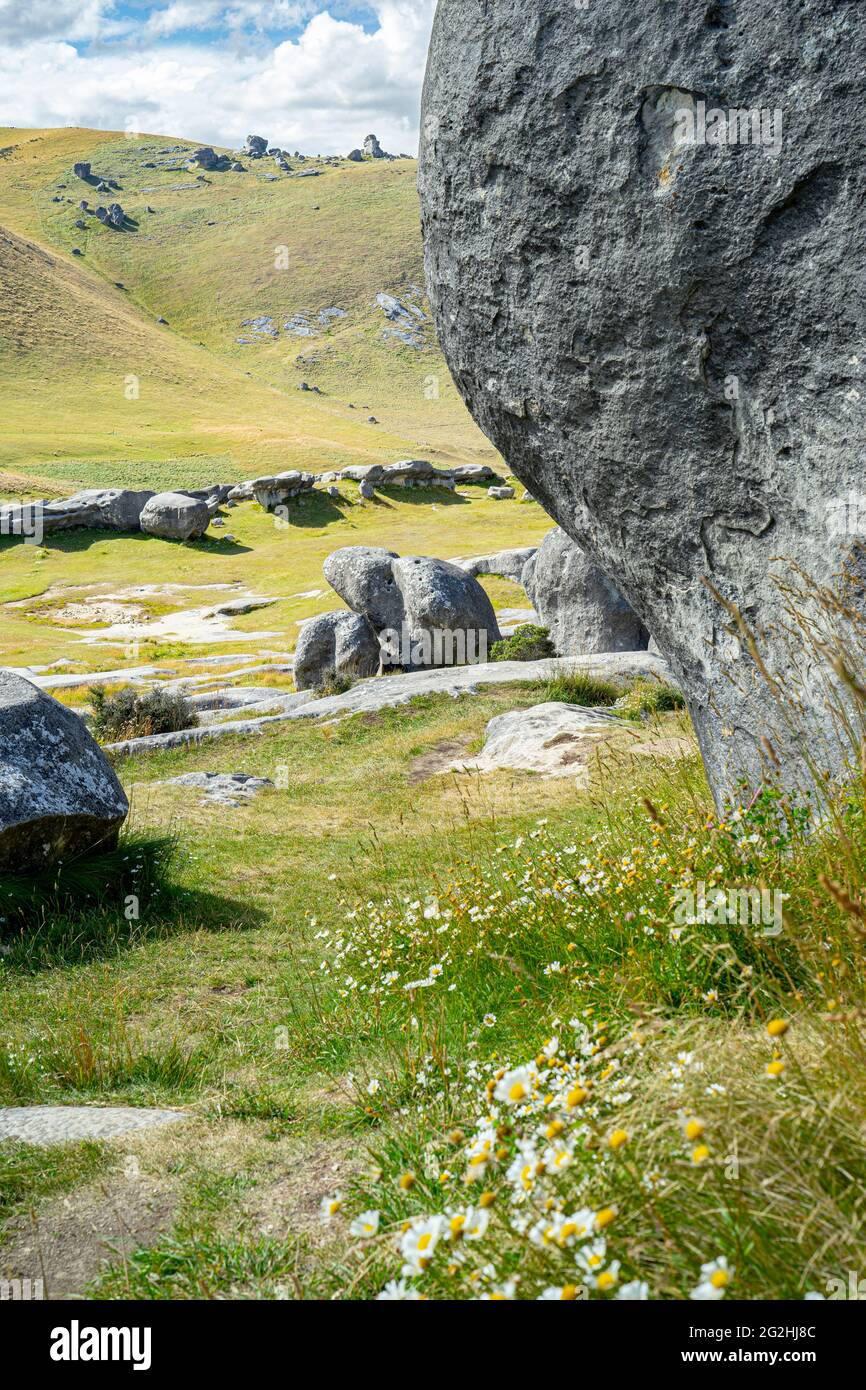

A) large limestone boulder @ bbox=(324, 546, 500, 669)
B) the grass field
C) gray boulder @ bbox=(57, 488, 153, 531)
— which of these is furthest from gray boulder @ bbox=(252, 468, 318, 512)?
the grass field

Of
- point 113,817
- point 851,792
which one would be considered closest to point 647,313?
point 851,792

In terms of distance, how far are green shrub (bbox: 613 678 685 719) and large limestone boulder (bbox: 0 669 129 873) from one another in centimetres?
821

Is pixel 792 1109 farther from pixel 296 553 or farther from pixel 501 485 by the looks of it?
pixel 501 485

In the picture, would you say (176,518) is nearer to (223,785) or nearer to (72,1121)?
(223,785)

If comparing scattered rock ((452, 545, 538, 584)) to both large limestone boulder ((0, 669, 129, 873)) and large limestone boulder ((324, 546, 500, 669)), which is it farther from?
large limestone boulder ((0, 669, 129, 873))

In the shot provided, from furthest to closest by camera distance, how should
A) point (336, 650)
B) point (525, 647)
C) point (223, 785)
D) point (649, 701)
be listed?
point (336, 650)
point (525, 647)
point (649, 701)
point (223, 785)

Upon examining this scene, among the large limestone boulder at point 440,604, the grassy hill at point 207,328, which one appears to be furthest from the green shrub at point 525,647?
the grassy hill at point 207,328

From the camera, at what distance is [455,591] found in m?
22.8

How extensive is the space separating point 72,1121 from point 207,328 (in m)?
142

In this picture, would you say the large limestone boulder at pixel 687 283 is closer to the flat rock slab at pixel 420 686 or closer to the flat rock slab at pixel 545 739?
the flat rock slab at pixel 545 739

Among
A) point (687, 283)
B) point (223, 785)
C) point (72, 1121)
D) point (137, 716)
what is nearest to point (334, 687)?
point (137, 716)

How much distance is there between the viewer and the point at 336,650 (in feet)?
76.7

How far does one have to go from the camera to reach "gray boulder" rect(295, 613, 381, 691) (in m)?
23.1
